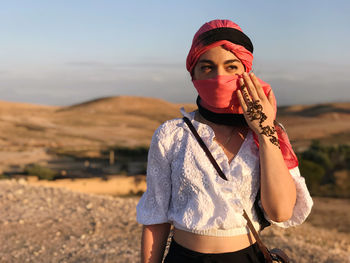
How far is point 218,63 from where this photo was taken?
79.5 inches

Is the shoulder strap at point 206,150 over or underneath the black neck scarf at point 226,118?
underneath

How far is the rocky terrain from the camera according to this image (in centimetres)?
641

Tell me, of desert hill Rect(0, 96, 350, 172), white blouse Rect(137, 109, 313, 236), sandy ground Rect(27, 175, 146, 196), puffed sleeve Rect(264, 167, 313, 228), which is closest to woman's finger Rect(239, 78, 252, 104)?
white blouse Rect(137, 109, 313, 236)

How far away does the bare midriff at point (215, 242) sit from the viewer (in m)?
1.96

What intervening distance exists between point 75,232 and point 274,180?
20.5 ft

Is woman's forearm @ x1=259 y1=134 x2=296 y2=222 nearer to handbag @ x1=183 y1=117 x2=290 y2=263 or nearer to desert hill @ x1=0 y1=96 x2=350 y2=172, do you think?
handbag @ x1=183 y1=117 x2=290 y2=263

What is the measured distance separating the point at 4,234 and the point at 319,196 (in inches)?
608

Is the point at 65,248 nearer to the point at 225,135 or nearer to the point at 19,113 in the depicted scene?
the point at 225,135

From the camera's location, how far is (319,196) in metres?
19.1

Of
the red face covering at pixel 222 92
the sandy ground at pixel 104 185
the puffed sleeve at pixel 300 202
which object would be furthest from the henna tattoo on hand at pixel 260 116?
the sandy ground at pixel 104 185

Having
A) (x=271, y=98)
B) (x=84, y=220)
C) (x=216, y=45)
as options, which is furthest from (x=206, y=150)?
(x=84, y=220)

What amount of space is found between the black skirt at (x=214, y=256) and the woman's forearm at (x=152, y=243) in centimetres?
7

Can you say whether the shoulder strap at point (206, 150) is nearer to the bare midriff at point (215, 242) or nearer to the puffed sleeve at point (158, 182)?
the puffed sleeve at point (158, 182)

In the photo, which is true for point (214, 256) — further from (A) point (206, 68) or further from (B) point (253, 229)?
(A) point (206, 68)
